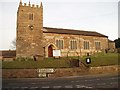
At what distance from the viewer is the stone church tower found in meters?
43.8

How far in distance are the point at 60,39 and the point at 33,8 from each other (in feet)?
35.3

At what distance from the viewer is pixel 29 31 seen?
44.9 m

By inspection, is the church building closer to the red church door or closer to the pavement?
the red church door

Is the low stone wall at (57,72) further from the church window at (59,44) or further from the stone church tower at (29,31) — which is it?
the church window at (59,44)

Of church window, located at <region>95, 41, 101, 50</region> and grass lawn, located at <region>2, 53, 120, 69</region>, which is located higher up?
church window, located at <region>95, 41, 101, 50</region>

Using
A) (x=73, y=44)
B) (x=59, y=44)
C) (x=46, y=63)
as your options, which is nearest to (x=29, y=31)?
(x=59, y=44)

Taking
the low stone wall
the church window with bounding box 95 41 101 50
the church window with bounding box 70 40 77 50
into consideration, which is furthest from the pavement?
the church window with bounding box 95 41 101 50

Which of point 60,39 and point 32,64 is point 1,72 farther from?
point 60,39

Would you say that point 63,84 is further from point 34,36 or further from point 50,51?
point 50,51

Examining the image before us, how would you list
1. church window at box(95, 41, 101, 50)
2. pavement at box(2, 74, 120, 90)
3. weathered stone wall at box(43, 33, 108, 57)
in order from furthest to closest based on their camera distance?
1. church window at box(95, 41, 101, 50)
2. weathered stone wall at box(43, 33, 108, 57)
3. pavement at box(2, 74, 120, 90)

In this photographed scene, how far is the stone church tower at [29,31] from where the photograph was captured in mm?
43781

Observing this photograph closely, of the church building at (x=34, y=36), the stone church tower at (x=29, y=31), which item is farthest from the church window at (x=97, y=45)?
the stone church tower at (x=29, y=31)

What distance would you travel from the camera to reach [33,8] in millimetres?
45406

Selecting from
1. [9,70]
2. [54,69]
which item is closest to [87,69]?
[54,69]
